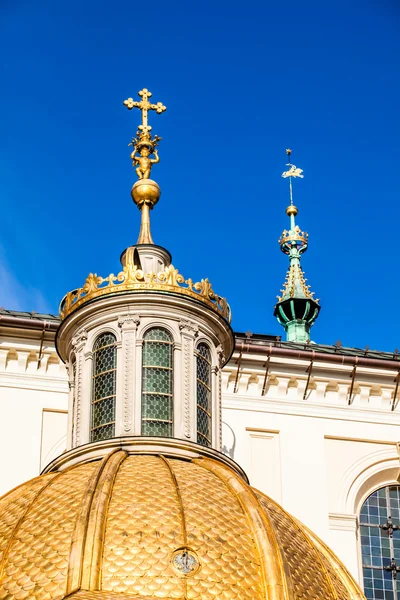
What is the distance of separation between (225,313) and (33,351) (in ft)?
17.3

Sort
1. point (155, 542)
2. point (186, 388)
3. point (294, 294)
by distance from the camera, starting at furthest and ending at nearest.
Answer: point (294, 294) < point (186, 388) < point (155, 542)

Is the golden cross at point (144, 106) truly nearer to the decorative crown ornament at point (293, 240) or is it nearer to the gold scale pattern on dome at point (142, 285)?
the gold scale pattern on dome at point (142, 285)

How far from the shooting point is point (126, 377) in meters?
25.5

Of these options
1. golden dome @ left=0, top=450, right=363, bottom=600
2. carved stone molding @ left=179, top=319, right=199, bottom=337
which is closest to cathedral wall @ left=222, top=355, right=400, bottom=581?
carved stone molding @ left=179, top=319, right=199, bottom=337

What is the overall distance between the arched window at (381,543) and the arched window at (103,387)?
22.8ft

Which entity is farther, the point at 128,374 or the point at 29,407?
the point at 29,407

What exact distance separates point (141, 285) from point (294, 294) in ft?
40.0

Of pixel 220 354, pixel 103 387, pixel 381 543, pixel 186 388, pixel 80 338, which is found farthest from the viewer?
pixel 381 543

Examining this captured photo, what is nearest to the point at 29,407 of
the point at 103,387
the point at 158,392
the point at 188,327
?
the point at 103,387

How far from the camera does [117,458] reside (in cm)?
2362

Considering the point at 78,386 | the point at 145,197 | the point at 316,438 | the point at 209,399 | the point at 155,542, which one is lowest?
the point at 155,542

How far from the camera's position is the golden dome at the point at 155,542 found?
21094 millimetres

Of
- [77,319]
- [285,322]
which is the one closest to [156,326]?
[77,319]

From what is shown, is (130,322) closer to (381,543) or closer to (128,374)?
(128,374)
